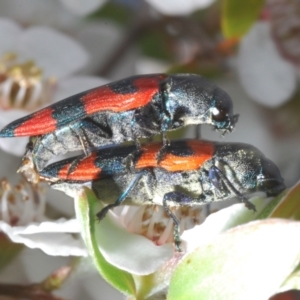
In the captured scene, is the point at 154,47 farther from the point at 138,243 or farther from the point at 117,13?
the point at 138,243

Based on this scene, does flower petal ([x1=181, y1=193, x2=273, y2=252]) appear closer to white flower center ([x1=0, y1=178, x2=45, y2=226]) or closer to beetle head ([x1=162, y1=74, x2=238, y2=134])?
beetle head ([x1=162, y1=74, x2=238, y2=134])

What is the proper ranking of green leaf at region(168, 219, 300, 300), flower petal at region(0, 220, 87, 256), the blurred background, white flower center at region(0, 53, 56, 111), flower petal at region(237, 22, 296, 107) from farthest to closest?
1. flower petal at region(237, 22, 296, 107)
2. white flower center at region(0, 53, 56, 111)
3. the blurred background
4. flower petal at region(0, 220, 87, 256)
5. green leaf at region(168, 219, 300, 300)

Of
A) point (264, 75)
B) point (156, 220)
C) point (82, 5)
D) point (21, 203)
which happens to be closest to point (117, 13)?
point (82, 5)

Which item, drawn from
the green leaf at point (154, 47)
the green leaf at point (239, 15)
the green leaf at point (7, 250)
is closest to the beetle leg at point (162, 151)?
the green leaf at point (7, 250)

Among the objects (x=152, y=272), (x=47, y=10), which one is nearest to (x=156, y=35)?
(x=47, y=10)

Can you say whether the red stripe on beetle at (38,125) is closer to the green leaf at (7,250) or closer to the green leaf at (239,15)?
the green leaf at (7,250)

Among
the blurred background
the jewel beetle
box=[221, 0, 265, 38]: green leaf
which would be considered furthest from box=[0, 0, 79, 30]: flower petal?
the jewel beetle
